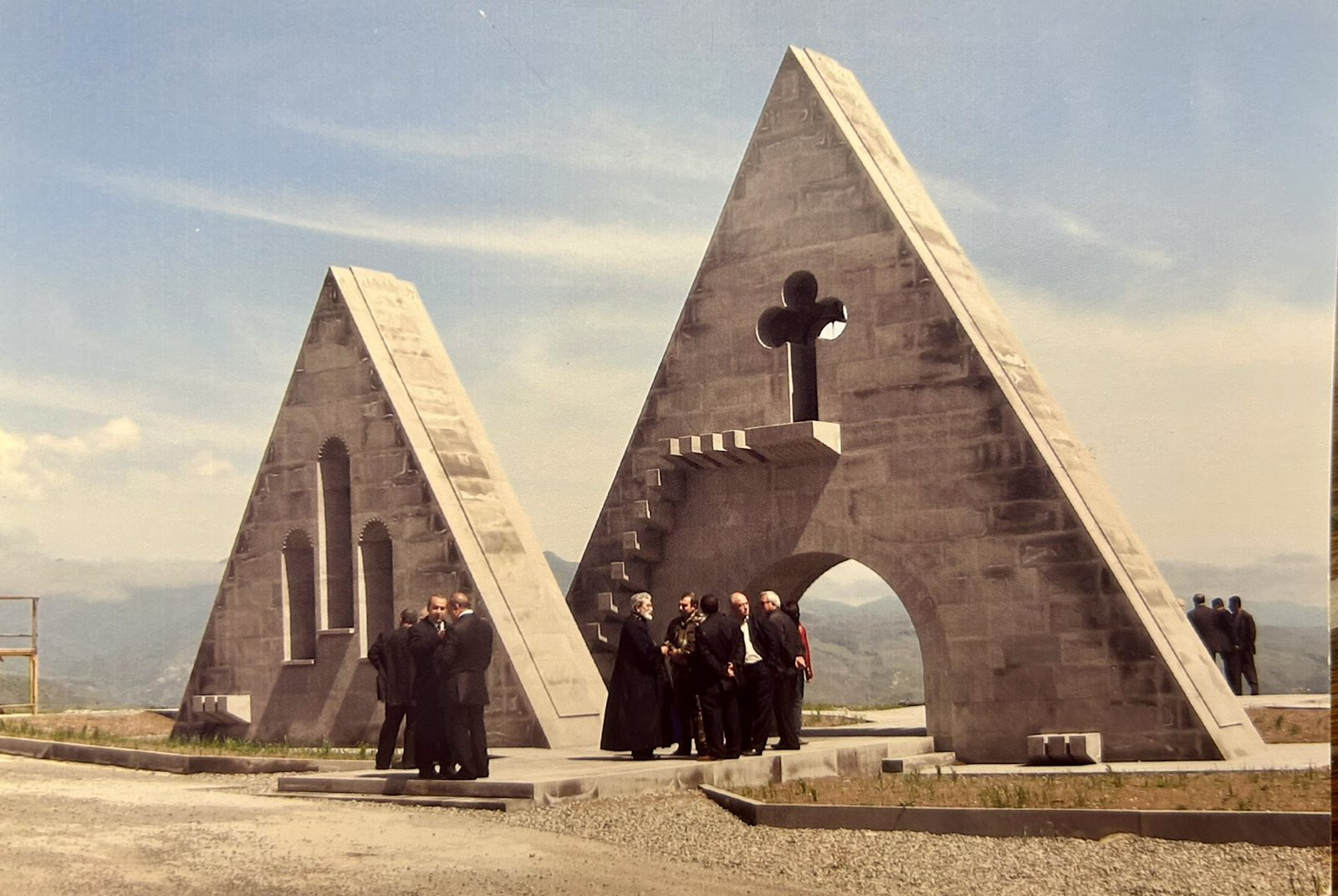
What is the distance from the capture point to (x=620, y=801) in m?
14.0

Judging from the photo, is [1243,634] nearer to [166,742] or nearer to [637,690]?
[637,690]

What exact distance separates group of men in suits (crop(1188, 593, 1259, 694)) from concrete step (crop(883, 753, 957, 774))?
781 centimetres

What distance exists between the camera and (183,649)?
12562 cm

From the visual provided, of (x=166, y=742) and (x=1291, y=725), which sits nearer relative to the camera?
(x=1291, y=725)

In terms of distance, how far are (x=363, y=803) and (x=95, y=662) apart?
116m

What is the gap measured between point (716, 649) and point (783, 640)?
2.89ft

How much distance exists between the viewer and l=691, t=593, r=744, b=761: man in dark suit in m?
16.1

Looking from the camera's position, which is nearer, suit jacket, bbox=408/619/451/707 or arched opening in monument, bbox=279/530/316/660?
suit jacket, bbox=408/619/451/707

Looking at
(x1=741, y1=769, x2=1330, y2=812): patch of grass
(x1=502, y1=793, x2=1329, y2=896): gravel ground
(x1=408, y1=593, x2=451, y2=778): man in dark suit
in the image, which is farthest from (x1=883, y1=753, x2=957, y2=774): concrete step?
(x1=408, y1=593, x2=451, y2=778): man in dark suit

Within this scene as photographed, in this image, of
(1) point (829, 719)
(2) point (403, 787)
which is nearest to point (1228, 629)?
(1) point (829, 719)

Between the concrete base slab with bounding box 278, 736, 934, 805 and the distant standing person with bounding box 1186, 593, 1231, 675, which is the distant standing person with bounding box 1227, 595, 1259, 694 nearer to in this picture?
the distant standing person with bounding box 1186, 593, 1231, 675

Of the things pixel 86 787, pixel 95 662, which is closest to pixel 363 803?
pixel 86 787

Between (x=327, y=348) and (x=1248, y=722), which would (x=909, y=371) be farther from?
(x=327, y=348)

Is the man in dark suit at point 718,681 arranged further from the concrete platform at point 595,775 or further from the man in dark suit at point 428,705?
the man in dark suit at point 428,705
